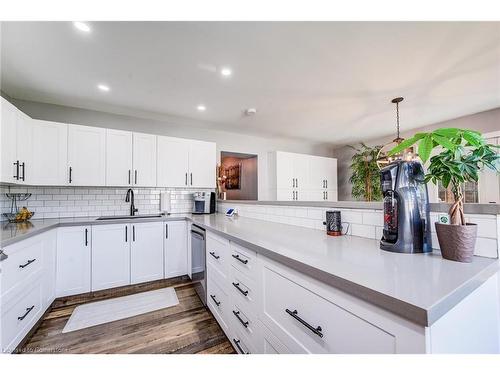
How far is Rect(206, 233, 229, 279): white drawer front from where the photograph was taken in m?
1.60

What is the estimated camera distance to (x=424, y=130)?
4332mm

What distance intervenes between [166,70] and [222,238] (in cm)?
179

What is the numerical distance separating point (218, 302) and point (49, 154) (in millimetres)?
2604

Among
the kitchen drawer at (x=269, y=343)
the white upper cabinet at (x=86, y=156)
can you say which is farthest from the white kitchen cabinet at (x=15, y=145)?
the kitchen drawer at (x=269, y=343)

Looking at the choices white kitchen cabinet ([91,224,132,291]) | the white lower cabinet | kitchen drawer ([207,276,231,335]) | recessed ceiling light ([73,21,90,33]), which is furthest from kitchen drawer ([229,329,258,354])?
recessed ceiling light ([73,21,90,33])

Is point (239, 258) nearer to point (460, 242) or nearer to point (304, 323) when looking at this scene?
point (304, 323)

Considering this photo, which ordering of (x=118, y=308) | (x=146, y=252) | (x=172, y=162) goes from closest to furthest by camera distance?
(x=118, y=308), (x=146, y=252), (x=172, y=162)

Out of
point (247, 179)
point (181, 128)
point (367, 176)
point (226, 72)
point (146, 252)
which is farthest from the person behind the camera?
point (247, 179)

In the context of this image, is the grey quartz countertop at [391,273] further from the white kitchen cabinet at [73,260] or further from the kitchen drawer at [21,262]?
the white kitchen cabinet at [73,260]

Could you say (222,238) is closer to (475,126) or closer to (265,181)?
(265,181)

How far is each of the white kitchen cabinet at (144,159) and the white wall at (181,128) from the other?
0.51 m

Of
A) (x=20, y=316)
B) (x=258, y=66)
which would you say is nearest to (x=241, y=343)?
(x=20, y=316)
